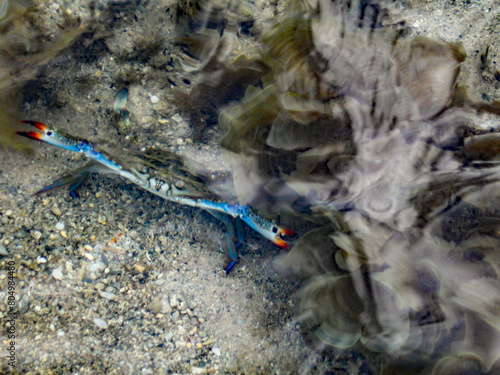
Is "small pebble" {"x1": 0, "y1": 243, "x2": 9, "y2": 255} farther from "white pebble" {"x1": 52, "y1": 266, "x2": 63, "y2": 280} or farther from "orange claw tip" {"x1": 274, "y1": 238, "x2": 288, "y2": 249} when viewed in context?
"orange claw tip" {"x1": 274, "y1": 238, "x2": 288, "y2": 249}

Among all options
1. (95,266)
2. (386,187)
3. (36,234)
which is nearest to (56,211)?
(36,234)

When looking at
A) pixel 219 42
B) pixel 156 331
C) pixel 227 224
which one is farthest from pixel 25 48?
pixel 156 331

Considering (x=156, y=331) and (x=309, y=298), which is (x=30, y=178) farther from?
(x=309, y=298)

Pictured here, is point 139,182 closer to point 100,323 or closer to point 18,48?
point 100,323

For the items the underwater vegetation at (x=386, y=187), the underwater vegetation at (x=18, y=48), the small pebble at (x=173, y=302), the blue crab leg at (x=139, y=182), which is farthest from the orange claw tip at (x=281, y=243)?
the underwater vegetation at (x=18, y=48)

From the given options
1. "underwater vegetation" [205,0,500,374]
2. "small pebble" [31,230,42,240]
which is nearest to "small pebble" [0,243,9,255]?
"small pebble" [31,230,42,240]

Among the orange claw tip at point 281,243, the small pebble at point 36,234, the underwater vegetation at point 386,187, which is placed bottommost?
the small pebble at point 36,234

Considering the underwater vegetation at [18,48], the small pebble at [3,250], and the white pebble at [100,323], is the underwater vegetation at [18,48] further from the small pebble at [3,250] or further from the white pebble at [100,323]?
the white pebble at [100,323]

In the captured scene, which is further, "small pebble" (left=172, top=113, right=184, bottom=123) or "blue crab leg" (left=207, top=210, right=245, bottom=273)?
"small pebble" (left=172, top=113, right=184, bottom=123)
